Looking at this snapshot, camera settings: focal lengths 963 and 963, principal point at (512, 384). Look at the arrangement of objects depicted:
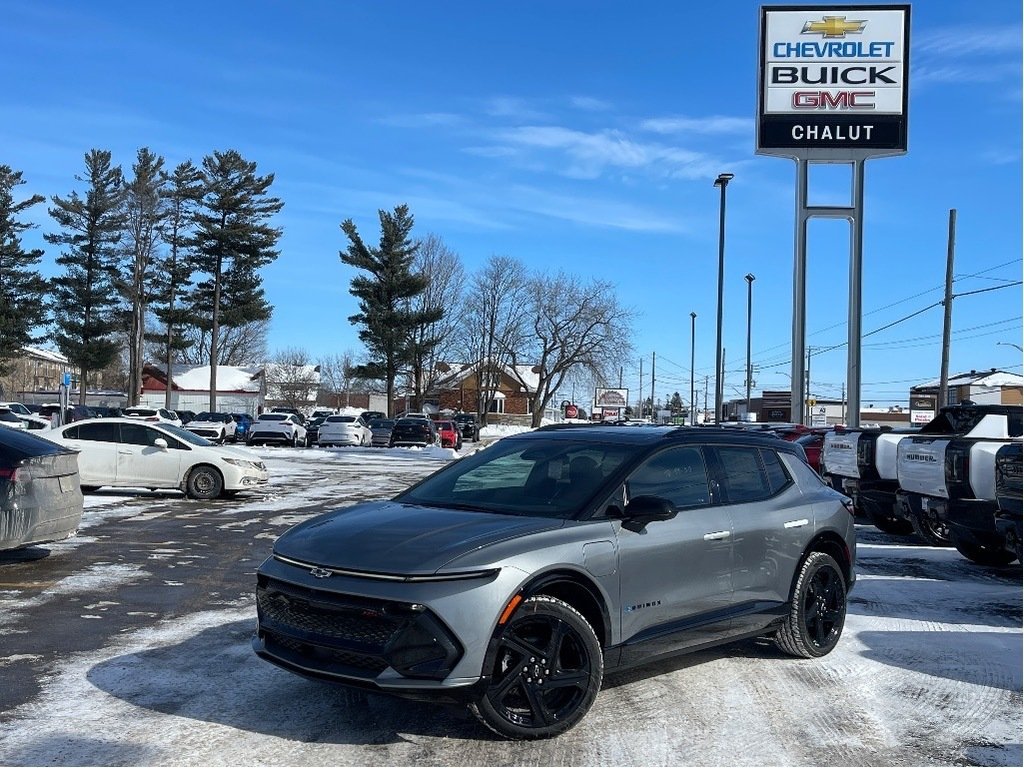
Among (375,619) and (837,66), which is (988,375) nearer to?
(837,66)

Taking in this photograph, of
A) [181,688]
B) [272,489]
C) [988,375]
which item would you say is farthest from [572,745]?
[988,375]

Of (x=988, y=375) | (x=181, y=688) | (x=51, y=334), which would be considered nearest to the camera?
(x=181, y=688)

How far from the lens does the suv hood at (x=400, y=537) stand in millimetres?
4848

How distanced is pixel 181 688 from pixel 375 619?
1.80 meters

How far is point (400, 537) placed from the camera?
5.09 metres

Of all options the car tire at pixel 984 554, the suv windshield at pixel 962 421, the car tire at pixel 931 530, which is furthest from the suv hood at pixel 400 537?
the suv windshield at pixel 962 421

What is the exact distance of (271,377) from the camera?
10831 centimetres

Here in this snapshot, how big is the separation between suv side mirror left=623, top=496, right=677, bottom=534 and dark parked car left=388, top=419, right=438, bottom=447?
123 feet

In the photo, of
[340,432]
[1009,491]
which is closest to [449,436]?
[340,432]

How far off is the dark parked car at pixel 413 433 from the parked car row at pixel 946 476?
2915 centimetres

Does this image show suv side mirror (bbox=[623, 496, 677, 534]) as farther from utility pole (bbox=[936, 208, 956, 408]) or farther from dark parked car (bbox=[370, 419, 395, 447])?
dark parked car (bbox=[370, 419, 395, 447])

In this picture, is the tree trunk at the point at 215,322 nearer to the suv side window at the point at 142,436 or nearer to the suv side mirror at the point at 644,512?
the suv side window at the point at 142,436

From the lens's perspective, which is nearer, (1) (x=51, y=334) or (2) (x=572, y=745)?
(2) (x=572, y=745)

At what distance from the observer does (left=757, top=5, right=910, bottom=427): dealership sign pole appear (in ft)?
91.2
